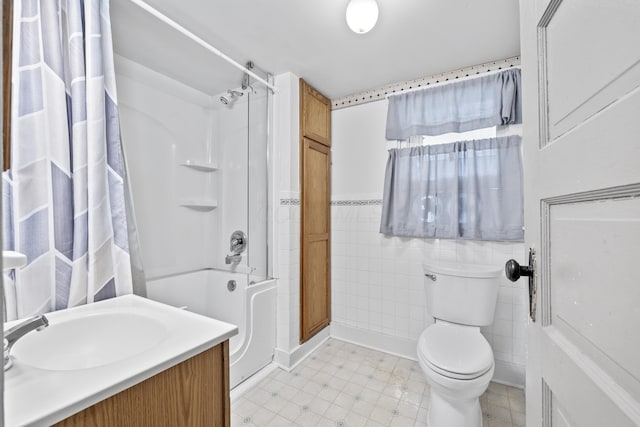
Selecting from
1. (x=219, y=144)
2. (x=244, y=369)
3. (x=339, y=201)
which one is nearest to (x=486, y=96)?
(x=339, y=201)

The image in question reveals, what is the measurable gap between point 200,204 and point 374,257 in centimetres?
156

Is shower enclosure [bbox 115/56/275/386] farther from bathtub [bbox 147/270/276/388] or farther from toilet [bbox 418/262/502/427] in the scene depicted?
toilet [bbox 418/262/502/427]

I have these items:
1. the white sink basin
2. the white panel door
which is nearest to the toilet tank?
the white panel door

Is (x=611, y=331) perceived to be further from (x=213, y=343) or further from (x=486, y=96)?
(x=486, y=96)

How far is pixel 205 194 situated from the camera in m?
2.54

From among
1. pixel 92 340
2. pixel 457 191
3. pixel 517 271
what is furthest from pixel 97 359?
pixel 457 191

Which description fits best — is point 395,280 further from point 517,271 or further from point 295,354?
point 517,271

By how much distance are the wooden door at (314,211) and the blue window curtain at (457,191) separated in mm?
542

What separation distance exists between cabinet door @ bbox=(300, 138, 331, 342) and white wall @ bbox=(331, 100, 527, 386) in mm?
94

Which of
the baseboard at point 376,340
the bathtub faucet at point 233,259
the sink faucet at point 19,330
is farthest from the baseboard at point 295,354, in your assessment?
the sink faucet at point 19,330

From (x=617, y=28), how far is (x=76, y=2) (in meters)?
1.72

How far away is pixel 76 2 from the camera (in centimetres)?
116

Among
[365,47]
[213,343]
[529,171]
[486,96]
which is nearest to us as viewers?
[529,171]

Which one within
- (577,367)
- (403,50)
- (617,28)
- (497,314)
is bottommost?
(497,314)
